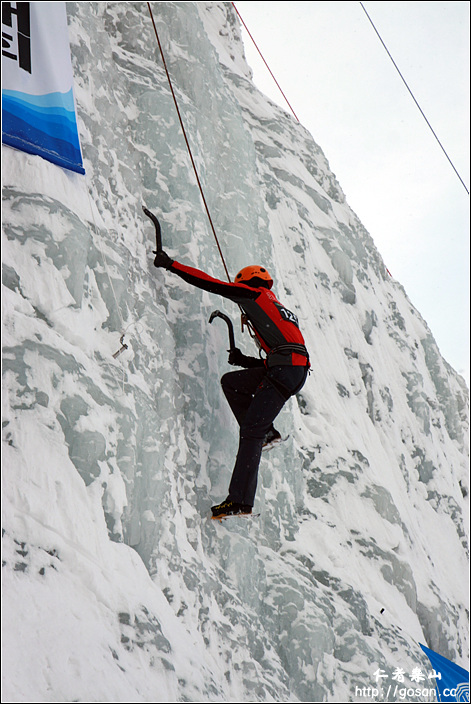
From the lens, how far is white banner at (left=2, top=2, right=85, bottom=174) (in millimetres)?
4031

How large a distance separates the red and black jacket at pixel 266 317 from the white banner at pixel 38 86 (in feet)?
3.56

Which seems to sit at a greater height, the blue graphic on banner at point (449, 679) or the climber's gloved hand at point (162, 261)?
the climber's gloved hand at point (162, 261)

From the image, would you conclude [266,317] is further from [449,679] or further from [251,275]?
[449,679]

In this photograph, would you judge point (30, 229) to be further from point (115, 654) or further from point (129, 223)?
point (115, 654)

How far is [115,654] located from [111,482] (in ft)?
2.99

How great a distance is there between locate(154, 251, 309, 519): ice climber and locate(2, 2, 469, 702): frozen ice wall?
1.00ft

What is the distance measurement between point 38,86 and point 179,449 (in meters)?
2.55

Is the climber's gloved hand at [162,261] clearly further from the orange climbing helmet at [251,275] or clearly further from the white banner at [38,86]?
the white banner at [38,86]

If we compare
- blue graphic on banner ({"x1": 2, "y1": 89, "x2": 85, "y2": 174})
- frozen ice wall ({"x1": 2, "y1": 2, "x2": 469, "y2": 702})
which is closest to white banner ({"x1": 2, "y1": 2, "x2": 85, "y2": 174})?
blue graphic on banner ({"x1": 2, "y1": 89, "x2": 85, "y2": 174})

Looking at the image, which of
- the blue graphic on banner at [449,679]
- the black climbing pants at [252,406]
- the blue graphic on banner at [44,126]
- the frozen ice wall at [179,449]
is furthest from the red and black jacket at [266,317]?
the blue graphic on banner at [449,679]

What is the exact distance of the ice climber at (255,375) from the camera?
169 inches

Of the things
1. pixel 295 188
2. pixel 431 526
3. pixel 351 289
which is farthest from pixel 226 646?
pixel 295 188

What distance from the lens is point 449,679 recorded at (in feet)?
18.6

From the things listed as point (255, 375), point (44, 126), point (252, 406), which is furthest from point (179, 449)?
point (44, 126)
